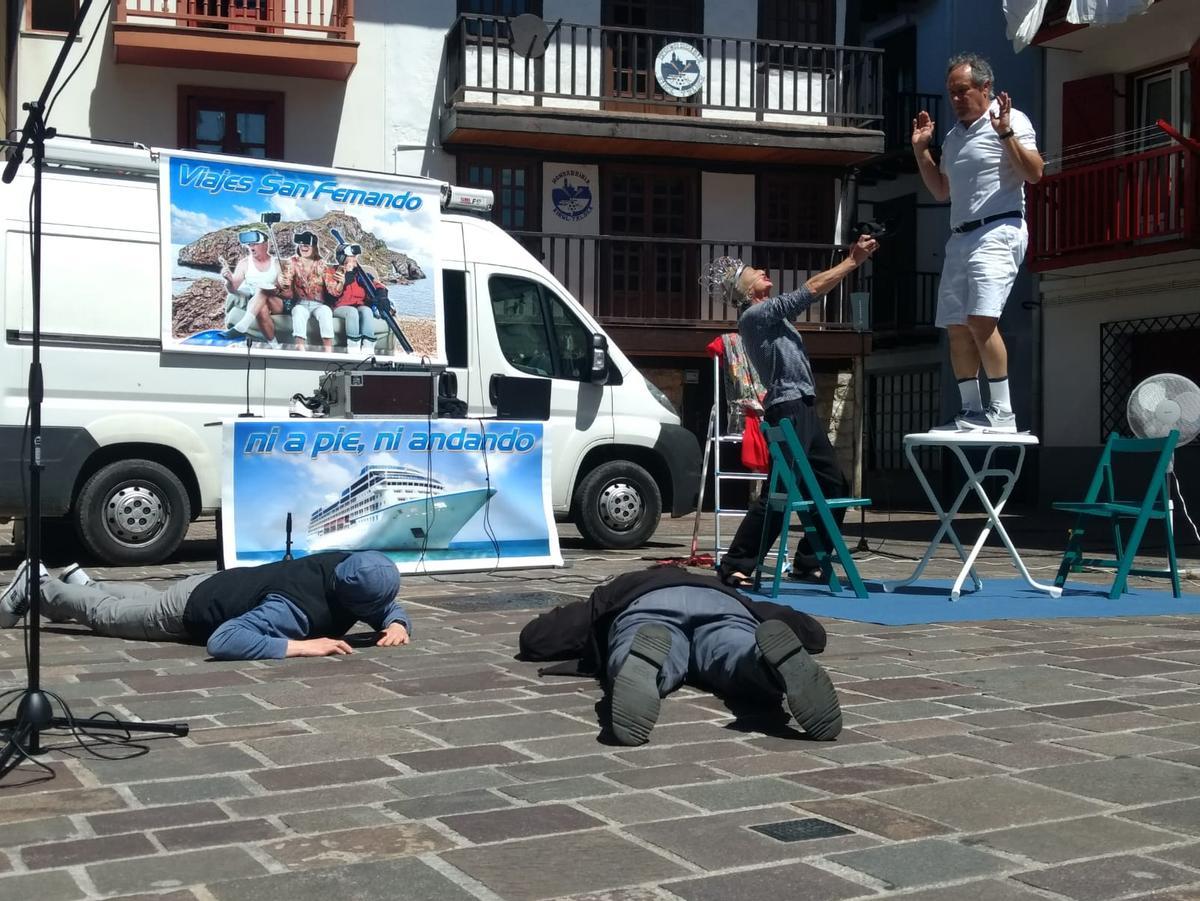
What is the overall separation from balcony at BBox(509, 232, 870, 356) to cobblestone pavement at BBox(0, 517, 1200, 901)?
1479cm

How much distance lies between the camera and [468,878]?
10.7 ft

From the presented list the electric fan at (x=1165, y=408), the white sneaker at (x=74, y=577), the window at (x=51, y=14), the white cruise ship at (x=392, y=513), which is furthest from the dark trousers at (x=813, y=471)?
the window at (x=51, y=14)

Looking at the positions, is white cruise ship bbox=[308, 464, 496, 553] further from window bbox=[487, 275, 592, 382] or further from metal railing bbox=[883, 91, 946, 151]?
metal railing bbox=[883, 91, 946, 151]

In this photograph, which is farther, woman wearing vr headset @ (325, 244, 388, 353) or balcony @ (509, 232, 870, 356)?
balcony @ (509, 232, 870, 356)

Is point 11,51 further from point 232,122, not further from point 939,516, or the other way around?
point 939,516

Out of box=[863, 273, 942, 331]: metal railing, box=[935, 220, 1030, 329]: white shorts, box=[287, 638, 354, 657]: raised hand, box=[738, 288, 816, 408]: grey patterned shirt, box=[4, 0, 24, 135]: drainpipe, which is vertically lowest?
box=[287, 638, 354, 657]: raised hand

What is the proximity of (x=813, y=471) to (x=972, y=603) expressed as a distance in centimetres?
122

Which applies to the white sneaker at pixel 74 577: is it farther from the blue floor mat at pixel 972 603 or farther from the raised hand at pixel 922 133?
the raised hand at pixel 922 133

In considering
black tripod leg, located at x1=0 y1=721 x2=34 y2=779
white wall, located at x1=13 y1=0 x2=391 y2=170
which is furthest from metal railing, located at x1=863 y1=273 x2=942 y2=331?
black tripod leg, located at x1=0 y1=721 x2=34 y2=779

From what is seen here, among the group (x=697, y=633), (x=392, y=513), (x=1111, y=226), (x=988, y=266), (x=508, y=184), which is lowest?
(x=697, y=633)

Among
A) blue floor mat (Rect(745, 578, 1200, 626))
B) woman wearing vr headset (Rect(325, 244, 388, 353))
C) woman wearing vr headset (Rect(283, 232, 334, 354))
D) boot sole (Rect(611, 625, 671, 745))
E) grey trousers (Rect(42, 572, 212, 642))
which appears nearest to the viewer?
boot sole (Rect(611, 625, 671, 745))

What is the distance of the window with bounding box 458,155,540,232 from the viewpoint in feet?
68.9

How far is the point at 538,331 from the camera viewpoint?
12727 mm

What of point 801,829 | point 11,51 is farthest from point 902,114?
point 801,829
